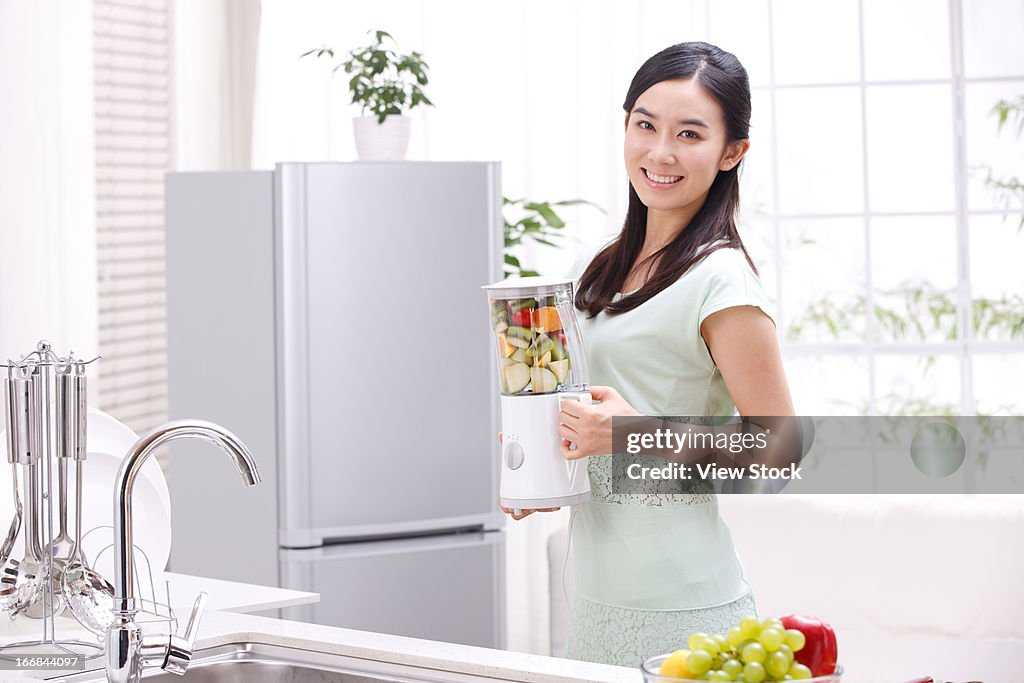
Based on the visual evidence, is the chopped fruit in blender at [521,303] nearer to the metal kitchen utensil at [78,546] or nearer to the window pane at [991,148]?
the metal kitchen utensil at [78,546]

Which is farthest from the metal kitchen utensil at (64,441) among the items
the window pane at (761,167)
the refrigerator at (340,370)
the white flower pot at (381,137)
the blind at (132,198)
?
the window pane at (761,167)

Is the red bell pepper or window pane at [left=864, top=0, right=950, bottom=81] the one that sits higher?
Result: window pane at [left=864, top=0, right=950, bottom=81]

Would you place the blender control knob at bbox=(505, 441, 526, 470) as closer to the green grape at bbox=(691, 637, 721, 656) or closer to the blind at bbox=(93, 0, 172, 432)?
the green grape at bbox=(691, 637, 721, 656)

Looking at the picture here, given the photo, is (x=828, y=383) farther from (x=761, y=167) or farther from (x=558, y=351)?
(x=558, y=351)

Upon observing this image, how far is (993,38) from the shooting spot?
3605mm

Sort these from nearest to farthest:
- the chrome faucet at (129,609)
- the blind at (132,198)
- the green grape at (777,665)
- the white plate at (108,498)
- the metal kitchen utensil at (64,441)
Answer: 1. the green grape at (777,665)
2. the chrome faucet at (129,609)
3. the metal kitchen utensil at (64,441)
4. the white plate at (108,498)
5. the blind at (132,198)

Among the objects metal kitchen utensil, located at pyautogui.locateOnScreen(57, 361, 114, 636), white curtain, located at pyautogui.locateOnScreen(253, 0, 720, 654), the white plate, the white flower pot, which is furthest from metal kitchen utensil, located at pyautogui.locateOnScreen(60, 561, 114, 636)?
white curtain, located at pyautogui.locateOnScreen(253, 0, 720, 654)

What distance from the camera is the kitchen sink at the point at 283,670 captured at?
126cm

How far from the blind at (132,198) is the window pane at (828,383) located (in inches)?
75.9

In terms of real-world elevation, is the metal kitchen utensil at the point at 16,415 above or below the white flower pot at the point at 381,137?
below

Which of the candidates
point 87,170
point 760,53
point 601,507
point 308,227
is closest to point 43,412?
point 601,507

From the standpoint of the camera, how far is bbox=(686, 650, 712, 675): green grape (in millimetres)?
883

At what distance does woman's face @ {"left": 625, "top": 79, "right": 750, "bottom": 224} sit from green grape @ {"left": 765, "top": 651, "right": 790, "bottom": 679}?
876 mm

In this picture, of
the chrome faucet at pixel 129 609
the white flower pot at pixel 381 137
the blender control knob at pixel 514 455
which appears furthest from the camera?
the white flower pot at pixel 381 137
